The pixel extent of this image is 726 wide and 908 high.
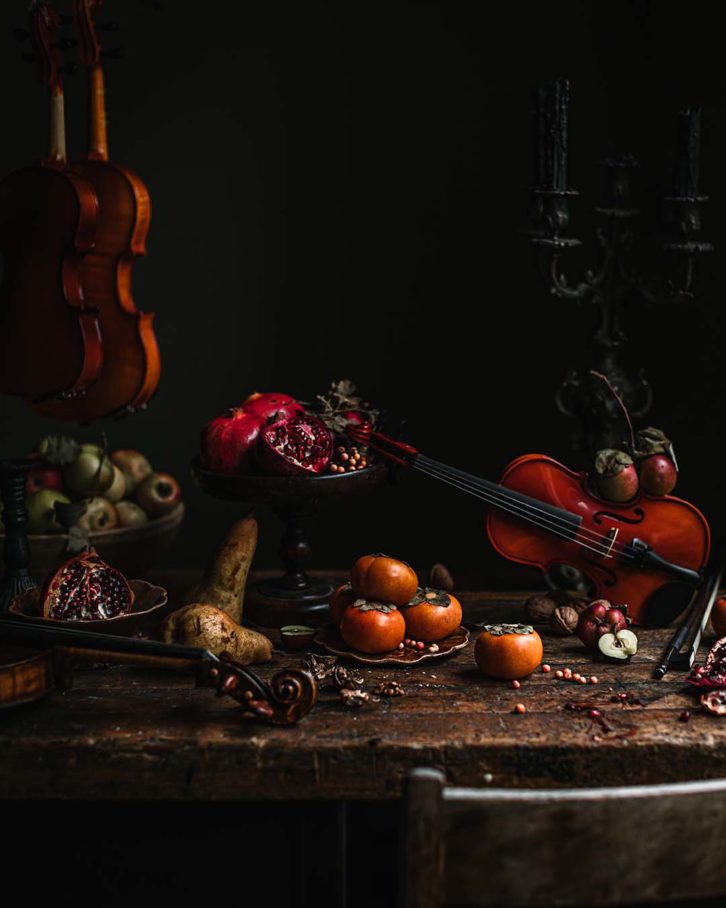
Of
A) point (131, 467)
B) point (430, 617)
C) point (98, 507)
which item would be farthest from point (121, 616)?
point (131, 467)

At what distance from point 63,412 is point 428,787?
1.73m

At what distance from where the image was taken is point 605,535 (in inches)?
78.8

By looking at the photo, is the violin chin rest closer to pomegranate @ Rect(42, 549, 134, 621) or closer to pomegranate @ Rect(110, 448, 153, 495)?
pomegranate @ Rect(42, 549, 134, 621)

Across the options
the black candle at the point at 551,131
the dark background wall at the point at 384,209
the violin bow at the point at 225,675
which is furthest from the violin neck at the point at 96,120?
the violin bow at the point at 225,675

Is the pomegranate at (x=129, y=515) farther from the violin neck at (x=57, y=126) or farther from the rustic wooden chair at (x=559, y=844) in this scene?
the rustic wooden chair at (x=559, y=844)

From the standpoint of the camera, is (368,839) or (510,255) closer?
(368,839)

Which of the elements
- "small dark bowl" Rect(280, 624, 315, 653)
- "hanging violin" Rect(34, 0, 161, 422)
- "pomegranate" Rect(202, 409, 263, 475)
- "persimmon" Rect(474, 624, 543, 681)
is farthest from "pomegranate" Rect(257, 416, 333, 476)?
Answer: "hanging violin" Rect(34, 0, 161, 422)

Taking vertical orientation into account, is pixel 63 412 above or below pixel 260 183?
below

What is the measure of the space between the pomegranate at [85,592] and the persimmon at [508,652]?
23.3 inches

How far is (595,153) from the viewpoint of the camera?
8.86ft

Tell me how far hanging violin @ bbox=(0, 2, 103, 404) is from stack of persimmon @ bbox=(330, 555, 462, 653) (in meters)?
0.90

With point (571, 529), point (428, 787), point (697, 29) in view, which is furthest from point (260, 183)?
point (428, 787)

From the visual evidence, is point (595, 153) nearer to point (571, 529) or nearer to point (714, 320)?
point (714, 320)

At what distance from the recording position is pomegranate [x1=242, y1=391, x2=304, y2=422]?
2.01m
